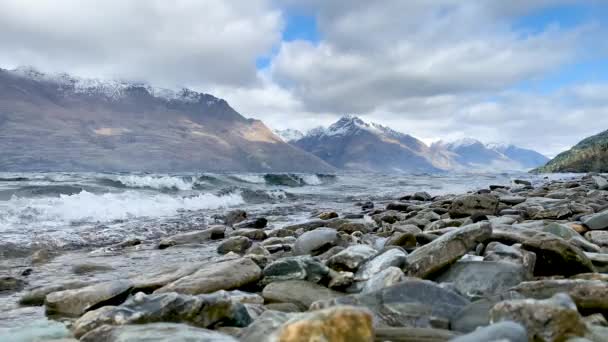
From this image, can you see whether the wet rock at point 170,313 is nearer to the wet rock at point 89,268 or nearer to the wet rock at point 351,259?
the wet rock at point 351,259

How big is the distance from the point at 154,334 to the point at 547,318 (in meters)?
1.74

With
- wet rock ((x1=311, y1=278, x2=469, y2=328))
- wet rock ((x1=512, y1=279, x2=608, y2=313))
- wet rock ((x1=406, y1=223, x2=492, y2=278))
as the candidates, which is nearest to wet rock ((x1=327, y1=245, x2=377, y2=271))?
wet rock ((x1=406, y1=223, x2=492, y2=278))

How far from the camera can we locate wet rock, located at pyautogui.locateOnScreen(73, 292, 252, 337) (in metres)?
2.45

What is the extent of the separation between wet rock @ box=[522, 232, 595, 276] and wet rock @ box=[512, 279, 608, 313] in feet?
2.54

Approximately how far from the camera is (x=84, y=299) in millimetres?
3344

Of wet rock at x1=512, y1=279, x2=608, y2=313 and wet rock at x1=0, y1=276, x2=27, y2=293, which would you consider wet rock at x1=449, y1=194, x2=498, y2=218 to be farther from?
wet rock at x1=0, y1=276, x2=27, y2=293

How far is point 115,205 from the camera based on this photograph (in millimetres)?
13281

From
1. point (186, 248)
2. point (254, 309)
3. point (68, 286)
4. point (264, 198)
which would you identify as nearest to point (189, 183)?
point (264, 198)

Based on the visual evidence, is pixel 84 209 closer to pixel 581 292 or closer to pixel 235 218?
pixel 235 218

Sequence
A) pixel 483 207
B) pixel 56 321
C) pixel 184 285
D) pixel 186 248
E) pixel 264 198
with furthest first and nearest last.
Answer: pixel 264 198, pixel 483 207, pixel 186 248, pixel 184 285, pixel 56 321

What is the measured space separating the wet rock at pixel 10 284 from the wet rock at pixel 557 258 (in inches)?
193

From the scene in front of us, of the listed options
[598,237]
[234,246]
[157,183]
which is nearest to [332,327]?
[598,237]

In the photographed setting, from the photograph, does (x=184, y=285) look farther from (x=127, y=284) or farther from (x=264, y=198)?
(x=264, y=198)

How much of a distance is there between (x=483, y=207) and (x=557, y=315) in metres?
7.46
